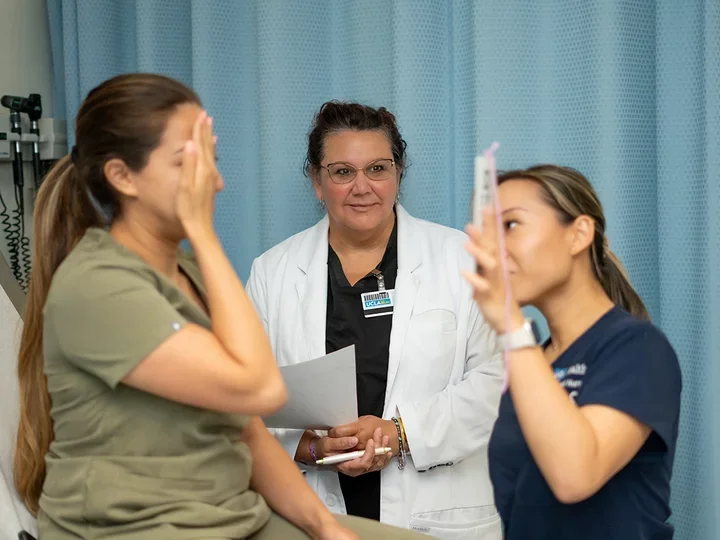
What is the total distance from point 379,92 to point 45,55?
3.56ft

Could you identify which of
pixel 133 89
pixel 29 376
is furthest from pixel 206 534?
pixel 133 89

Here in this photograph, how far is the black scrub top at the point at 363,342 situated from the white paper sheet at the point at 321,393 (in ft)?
0.47

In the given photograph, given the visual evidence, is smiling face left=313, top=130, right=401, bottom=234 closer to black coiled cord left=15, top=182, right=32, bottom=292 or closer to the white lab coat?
the white lab coat

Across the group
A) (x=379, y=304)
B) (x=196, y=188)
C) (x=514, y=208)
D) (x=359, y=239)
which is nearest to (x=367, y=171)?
(x=359, y=239)

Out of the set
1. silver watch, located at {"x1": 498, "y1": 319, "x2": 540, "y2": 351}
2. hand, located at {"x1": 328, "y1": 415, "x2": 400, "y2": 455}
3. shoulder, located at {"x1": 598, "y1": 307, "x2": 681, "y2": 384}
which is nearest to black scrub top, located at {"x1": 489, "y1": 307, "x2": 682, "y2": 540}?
shoulder, located at {"x1": 598, "y1": 307, "x2": 681, "y2": 384}

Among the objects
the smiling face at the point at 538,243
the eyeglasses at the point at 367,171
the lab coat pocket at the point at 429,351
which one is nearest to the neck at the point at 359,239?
the eyeglasses at the point at 367,171

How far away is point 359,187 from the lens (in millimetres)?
1939

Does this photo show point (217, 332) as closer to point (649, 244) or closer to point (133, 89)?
point (133, 89)

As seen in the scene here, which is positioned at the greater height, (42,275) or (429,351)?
(42,275)

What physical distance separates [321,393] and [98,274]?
2.23 ft

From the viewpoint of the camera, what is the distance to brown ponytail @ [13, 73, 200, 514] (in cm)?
117

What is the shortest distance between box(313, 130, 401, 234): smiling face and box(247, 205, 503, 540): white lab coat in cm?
9

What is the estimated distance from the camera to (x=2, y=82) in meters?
2.35

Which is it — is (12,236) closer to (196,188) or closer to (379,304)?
(379,304)
